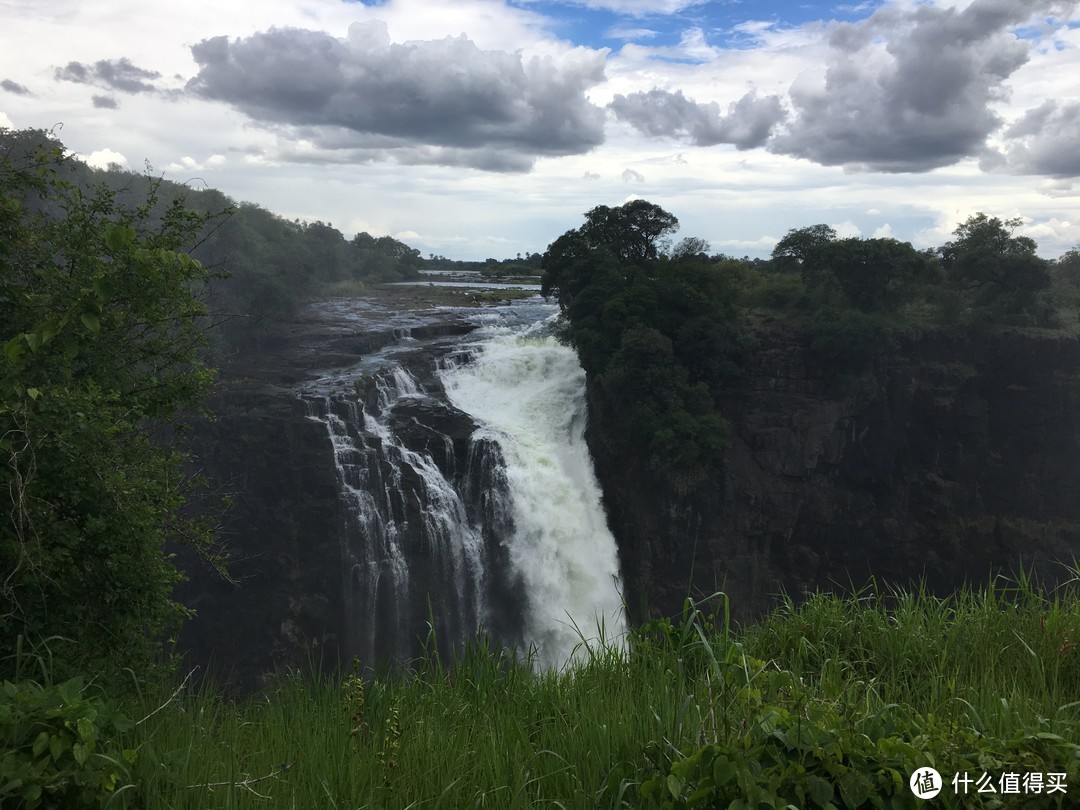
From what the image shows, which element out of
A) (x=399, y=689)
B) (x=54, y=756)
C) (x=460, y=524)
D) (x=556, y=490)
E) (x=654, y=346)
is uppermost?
(x=54, y=756)

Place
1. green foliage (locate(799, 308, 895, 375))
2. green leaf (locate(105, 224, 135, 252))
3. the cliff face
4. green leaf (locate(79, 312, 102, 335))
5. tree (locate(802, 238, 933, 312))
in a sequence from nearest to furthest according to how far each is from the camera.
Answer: green leaf (locate(79, 312, 102, 335)) → green leaf (locate(105, 224, 135, 252)) → the cliff face → green foliage (locate(799, 308, 895, 375)) → tree (locate(802, 238, 933, 312))

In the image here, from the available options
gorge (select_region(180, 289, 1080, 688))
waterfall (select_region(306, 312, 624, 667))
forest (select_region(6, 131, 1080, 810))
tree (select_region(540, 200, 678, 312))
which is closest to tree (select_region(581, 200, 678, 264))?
tree (select_region(540, 200, 678, 312))

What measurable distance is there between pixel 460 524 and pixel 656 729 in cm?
1459

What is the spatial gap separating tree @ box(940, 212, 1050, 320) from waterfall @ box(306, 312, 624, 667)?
13.4 meters

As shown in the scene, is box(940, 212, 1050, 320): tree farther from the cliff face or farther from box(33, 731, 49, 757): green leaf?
box(33, 731, 49, 757): green leaf

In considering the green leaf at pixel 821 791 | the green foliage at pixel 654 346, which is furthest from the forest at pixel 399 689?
the green foliage at pixel 654 346

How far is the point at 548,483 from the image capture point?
18453mm

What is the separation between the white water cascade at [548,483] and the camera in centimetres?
1660

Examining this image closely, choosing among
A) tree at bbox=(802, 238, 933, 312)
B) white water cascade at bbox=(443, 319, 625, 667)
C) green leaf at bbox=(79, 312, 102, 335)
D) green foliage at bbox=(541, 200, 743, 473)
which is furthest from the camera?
tree at bbox=(802, 238, 933, 312)

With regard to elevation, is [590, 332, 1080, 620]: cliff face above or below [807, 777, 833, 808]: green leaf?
below

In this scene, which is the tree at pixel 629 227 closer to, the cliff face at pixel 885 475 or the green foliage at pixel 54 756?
the cliff face at pixel 885 475

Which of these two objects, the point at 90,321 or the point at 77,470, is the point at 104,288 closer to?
the point at 90,321

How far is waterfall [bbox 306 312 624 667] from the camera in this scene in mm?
16219

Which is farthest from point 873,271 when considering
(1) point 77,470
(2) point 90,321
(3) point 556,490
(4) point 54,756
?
(4) point 54,756
